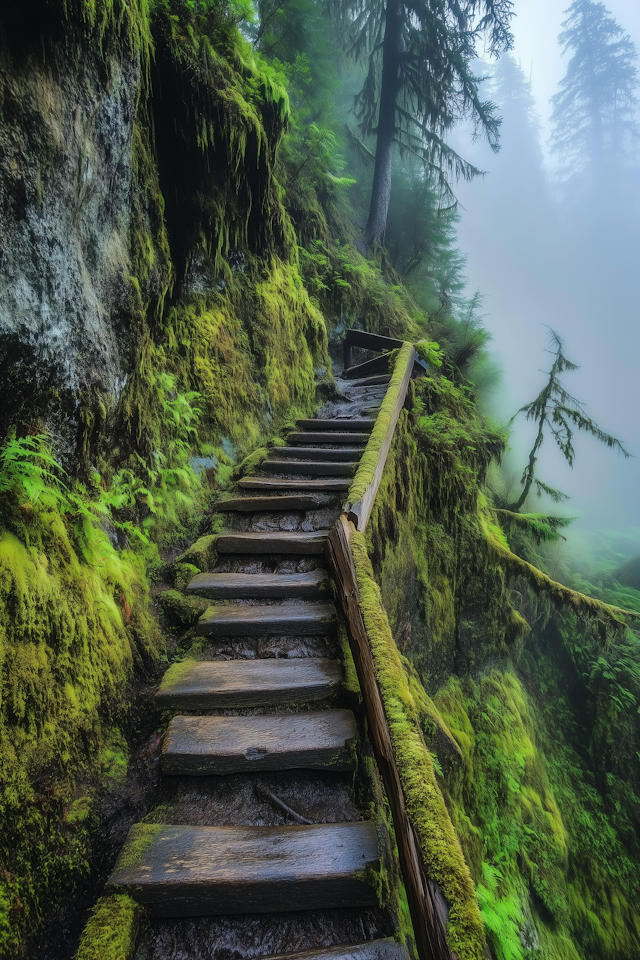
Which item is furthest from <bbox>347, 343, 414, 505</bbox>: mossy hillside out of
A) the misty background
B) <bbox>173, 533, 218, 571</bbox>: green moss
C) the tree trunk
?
the misty background

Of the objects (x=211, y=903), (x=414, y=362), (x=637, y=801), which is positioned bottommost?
(x=637, y=801)

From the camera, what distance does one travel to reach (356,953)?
1.88 meters

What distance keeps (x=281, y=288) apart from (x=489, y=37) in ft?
38.1

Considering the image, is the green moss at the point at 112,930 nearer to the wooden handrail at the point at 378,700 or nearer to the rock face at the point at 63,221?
the wooden handrail at the point at 378,700

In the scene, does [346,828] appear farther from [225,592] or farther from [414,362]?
[414,362]

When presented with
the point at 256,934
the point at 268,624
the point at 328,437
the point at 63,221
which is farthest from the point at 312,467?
the point at 256,934

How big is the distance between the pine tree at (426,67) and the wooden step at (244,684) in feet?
46.5

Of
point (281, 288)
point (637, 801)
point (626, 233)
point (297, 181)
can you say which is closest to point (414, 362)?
point (281, 288)

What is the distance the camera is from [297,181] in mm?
10789

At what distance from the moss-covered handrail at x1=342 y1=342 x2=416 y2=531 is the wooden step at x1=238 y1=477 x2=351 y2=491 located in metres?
0.30

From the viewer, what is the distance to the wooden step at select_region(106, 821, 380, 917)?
6.63 ft

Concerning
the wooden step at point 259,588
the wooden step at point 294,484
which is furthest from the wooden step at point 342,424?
the wooden step at point 259,588

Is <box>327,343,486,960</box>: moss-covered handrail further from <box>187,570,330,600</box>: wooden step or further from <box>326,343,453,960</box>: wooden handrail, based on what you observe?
<box>187,570,330,600</box>: wooden step

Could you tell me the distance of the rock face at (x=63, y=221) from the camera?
244 centimetres
